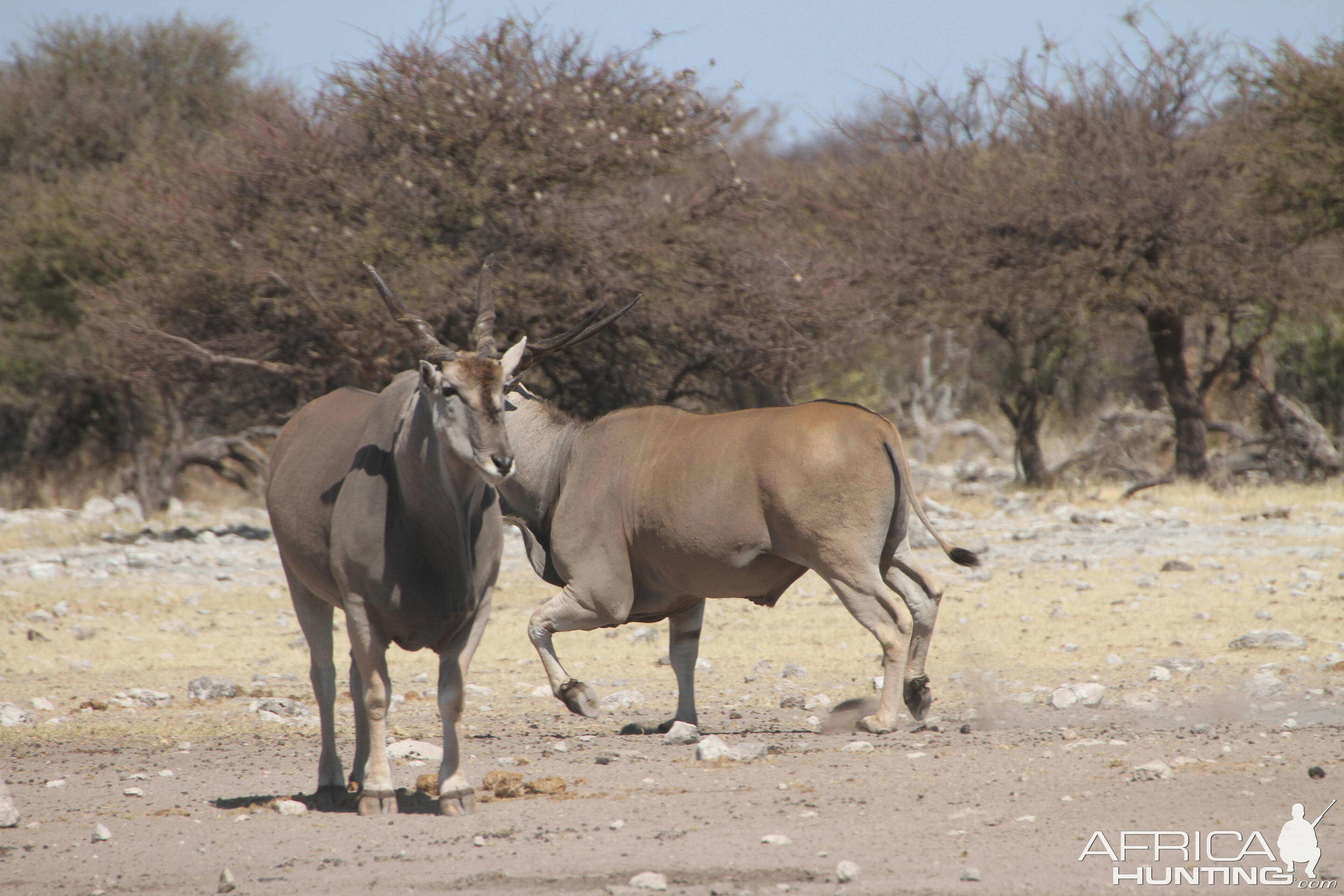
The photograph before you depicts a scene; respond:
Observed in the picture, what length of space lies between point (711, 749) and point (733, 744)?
30 centimetres

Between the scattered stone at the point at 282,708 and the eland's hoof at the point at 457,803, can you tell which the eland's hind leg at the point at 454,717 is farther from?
the scattered stone at the point at 282,708

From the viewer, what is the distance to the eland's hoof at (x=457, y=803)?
4.97 metres

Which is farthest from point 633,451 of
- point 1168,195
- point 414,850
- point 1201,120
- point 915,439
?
point 915,439

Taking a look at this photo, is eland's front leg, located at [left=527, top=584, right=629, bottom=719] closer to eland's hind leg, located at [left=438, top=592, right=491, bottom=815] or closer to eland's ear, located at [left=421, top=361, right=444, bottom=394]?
eland's hind leg, located at [left=438, top=592, right=491, bottom=815]

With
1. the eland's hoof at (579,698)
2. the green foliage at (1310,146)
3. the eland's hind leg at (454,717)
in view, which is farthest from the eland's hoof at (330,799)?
the green foliage at (1310,146)

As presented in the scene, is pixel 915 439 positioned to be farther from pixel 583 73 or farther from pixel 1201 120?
pixel 583 73

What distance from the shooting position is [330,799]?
17.4 ft

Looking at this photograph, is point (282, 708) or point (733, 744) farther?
point (282, 708)

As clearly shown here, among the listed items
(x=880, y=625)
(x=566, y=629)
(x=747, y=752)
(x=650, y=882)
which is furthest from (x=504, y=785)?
(x=880, y=625)

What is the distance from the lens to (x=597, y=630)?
1065cm

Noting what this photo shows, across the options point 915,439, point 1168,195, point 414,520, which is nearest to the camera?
point 414,520

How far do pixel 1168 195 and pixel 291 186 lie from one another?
11082 mm

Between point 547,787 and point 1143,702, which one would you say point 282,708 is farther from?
point 1143,702

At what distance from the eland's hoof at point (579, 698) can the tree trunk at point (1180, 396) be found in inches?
584
